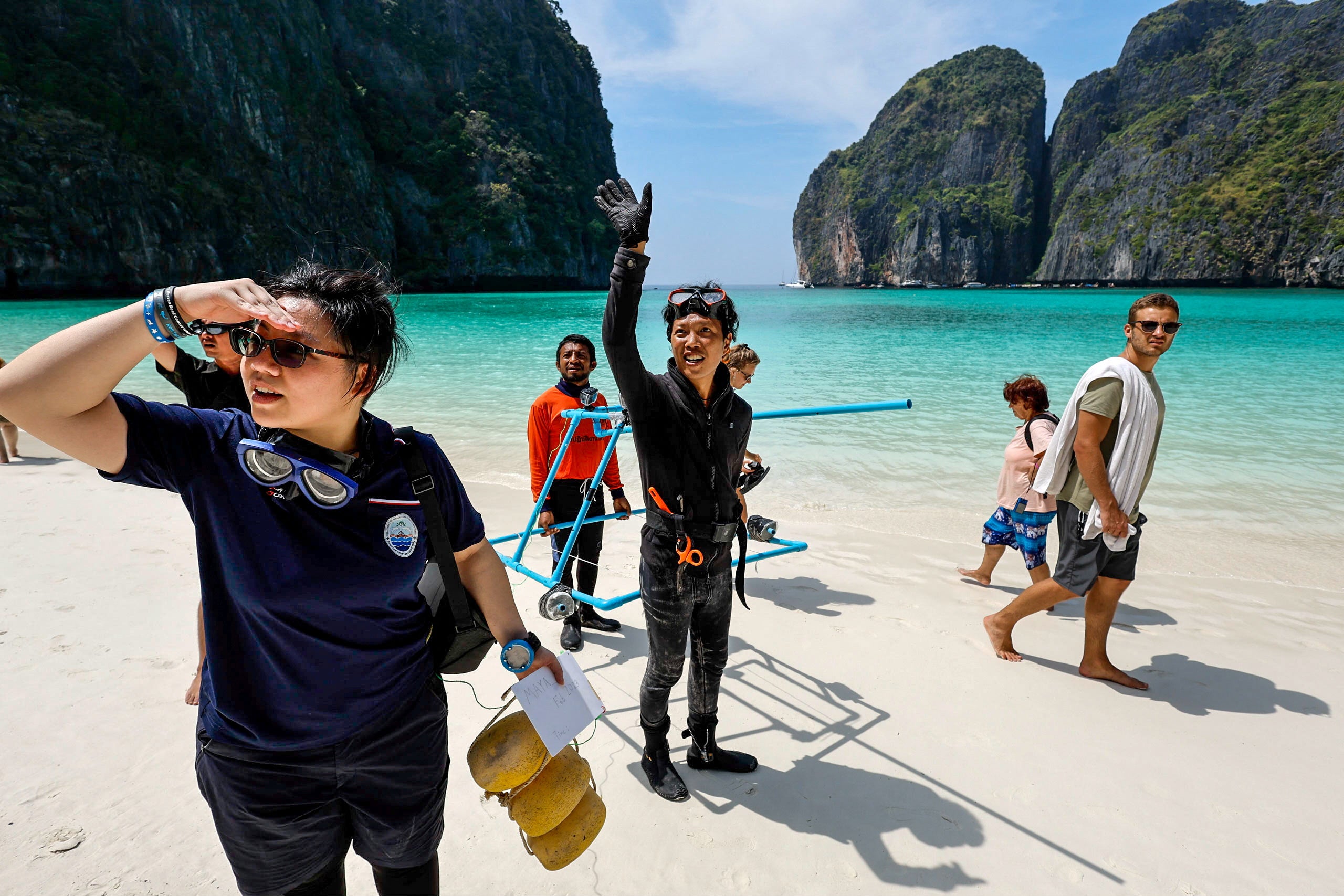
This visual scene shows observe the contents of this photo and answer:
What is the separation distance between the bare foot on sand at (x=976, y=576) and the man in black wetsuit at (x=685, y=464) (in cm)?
345

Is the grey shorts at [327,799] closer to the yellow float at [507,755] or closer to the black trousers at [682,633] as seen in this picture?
the yellow float at [507,755]

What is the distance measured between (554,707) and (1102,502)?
3.27m

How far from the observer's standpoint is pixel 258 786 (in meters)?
1.51

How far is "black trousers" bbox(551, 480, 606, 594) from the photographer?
477 cm

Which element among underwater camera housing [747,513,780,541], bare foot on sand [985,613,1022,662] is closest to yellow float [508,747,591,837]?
underwater camera housing [747,513,780,541]

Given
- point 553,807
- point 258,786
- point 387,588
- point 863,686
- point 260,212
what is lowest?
point 863,686

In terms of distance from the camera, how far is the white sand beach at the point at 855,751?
2.61 m

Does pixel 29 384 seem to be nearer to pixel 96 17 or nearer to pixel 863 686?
pixel 863 686

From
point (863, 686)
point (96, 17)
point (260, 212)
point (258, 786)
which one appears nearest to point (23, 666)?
point (258, 786)

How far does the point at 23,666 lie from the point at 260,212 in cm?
7395

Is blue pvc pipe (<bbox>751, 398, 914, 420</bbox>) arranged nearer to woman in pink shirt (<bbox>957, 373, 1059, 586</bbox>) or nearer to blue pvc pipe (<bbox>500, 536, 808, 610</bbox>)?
blue pvc pipe (<bbox>500, 536, 808, 610</bbox>)

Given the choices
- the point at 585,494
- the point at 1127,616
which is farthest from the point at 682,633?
the point at 1127,616

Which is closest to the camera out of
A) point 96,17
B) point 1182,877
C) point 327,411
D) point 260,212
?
point 327,411

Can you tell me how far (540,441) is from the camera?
4.82 metres
